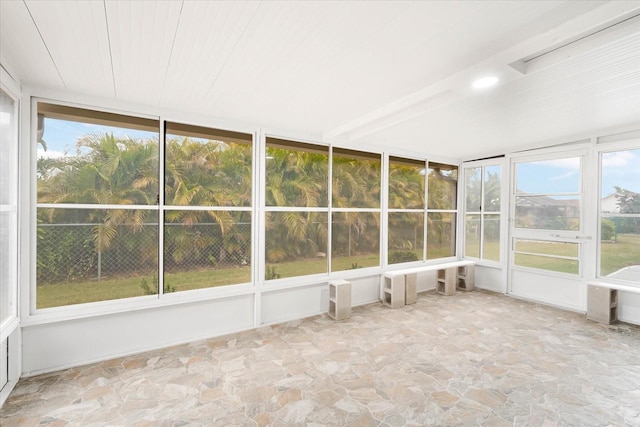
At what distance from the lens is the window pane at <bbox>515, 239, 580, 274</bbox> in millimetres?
4660

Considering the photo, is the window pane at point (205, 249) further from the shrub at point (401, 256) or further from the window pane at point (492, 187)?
the window pane at point (492, 187)

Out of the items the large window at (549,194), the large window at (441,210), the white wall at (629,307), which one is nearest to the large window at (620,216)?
the white wall at (629,307)

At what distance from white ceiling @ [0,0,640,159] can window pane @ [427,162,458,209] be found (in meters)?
2.44

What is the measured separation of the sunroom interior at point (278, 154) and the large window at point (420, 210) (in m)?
0.06

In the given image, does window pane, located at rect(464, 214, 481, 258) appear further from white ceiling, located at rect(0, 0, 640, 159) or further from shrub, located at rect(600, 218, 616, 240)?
white ceiling, located at rect(0, 0, 640, 159)

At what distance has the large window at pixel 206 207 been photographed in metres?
3.46

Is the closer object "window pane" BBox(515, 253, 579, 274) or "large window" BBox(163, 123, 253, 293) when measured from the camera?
"large window" BBox(163, 123, 253, 293)

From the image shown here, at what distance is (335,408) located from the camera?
228 cm

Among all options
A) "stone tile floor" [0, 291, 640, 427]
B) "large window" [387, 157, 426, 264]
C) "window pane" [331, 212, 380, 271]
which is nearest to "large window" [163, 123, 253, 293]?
"stone tile floor" [0, 291, 640, 427]

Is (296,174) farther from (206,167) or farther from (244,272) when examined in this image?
(244,272)

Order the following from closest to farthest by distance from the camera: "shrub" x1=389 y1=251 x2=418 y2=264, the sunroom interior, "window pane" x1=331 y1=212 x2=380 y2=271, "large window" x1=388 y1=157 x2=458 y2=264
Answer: the sunroom interior → "window pane" x1=331 y1=212 x2=380 y2=271 → "shrub" x1=389 y1=251 x2=418 y2=264 → "large window" x1=388 y1=157 x2=458 y2=264

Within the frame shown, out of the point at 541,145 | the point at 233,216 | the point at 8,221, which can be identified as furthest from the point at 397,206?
the point at 8,221

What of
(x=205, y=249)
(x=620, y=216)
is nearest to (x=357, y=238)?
(x=205, y=249)

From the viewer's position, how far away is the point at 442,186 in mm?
6148
